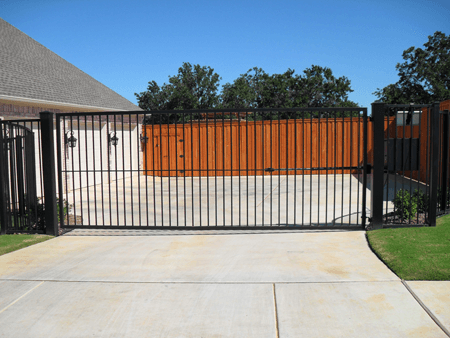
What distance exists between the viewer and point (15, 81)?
12453 mm

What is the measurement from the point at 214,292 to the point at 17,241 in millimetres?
3888

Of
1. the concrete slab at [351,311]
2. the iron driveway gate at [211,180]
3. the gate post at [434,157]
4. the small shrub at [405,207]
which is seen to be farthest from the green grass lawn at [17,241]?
the gate post at [434,157]

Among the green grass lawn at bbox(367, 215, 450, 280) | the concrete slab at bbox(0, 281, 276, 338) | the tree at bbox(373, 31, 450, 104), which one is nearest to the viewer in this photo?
the concrete slab at bbox(0, 281, 276, 338)

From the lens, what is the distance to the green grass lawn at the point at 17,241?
A: 19.7ft

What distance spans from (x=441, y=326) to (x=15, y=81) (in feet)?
42.5

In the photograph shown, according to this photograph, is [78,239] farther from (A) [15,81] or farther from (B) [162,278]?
(A) [15,81]

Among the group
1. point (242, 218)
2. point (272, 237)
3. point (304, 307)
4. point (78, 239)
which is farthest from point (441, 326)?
point (242, 218)

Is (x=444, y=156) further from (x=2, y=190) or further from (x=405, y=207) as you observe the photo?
(x=2, y=190)

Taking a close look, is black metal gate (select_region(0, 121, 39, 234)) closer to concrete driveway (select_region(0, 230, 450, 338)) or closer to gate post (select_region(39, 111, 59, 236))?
gate post (select_region(39, 111, 59, 236))

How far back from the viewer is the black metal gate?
6.73 meters

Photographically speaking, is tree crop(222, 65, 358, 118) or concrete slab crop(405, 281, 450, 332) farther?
tree crop(222, 65, 358, 118)

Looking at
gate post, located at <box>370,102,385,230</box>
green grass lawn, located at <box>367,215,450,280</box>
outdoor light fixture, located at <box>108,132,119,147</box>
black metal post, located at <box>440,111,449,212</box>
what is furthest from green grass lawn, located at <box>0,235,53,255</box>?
black metal post, located at <box>440,111,449,212</box>

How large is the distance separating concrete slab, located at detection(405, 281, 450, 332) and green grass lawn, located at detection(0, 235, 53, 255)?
5383 millimetres

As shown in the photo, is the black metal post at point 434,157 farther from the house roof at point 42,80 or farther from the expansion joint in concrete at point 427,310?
the house roof at point 42,80
